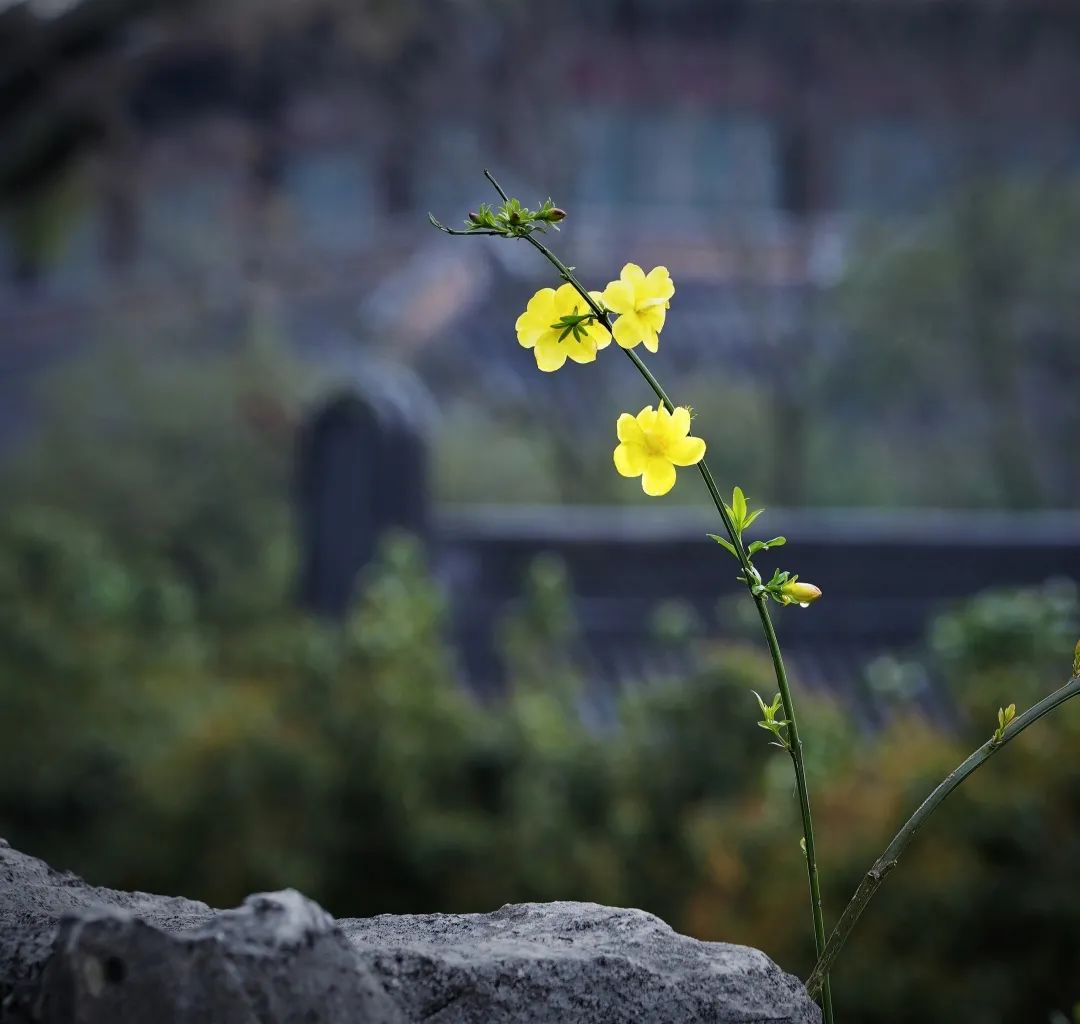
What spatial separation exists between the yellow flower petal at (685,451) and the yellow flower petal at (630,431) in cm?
2

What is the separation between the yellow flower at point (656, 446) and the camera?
783mm

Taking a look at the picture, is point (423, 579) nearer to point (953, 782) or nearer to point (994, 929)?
point (994, 929)

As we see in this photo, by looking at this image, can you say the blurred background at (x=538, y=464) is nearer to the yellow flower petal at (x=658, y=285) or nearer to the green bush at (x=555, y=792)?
the green bush at (x=555, y=792)

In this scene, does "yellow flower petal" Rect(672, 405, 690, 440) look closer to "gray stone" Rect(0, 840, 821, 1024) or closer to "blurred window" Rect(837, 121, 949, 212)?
"gray stone" Rect(0, 840, 821, 1024)

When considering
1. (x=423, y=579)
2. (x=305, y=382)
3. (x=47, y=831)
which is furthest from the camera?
(x=305, y=382)

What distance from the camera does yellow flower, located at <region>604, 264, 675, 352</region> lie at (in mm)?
813

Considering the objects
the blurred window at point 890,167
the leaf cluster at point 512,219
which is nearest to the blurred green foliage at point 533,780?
the leaf cluster at point 512,219

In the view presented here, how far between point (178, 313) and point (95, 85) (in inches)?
83.3

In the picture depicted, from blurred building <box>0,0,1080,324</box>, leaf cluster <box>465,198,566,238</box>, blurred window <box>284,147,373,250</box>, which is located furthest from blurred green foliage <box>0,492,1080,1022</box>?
blurred window <box>284,147,373,250</box>

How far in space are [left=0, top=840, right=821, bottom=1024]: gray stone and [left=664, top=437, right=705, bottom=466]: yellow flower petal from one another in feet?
0.89

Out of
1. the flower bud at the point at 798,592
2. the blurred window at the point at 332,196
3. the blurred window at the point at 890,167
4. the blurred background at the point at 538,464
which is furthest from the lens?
the blurred window at the point at 332,196

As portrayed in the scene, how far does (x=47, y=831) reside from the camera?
2.53m

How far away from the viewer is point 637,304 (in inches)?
32.3

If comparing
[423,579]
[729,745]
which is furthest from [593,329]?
[423,579]
